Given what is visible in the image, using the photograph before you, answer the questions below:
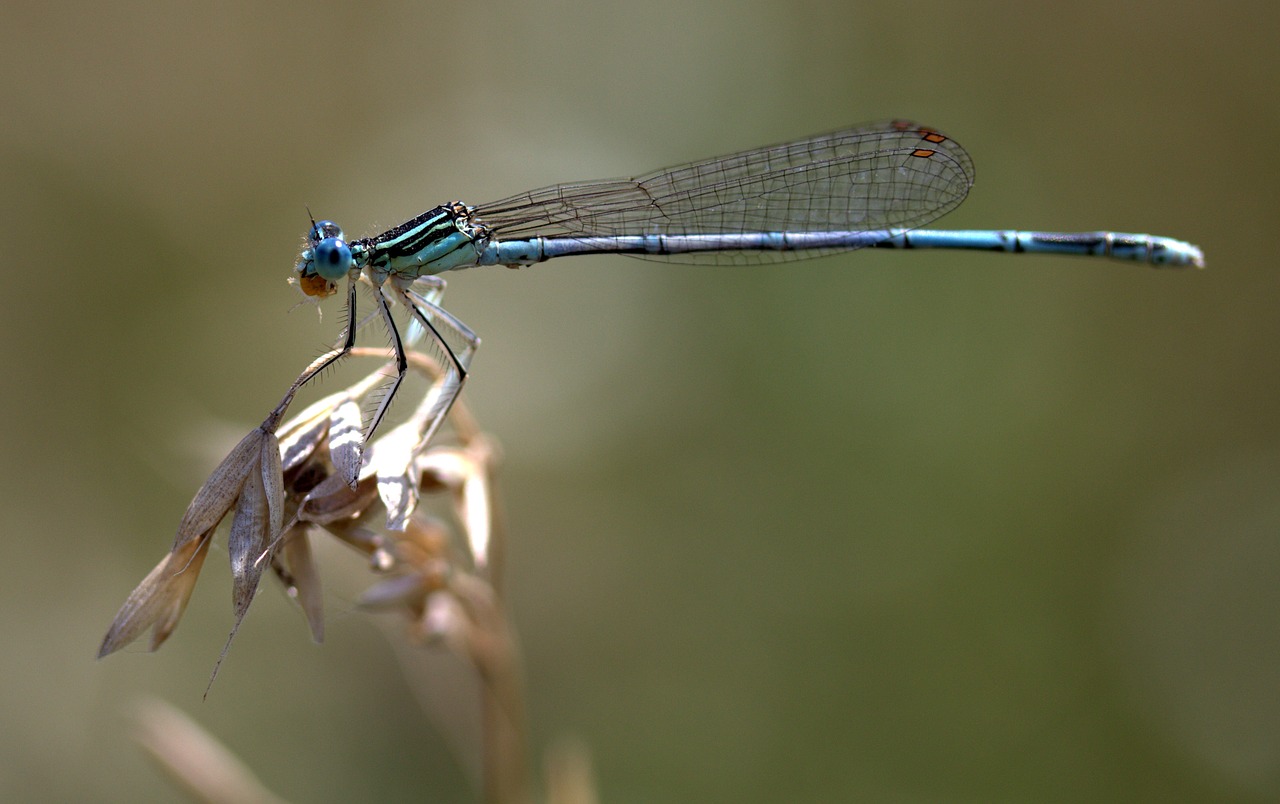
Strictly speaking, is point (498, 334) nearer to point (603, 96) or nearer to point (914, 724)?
point (603, 96)

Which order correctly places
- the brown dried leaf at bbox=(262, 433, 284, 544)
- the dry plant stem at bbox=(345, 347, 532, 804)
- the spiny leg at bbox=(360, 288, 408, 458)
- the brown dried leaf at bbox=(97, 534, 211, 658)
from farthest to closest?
the spiny leg at bbox=(360, 288, 408, 458) < the dry plant stem at bbox=(345, 347, 532, 804) < the brown dried leaf at bbox=(262, 433, 284, 544) < the brown dried leaf at bbox=(97, 534, 211, 658)

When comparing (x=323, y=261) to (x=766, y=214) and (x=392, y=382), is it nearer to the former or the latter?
(x=392, y=382)

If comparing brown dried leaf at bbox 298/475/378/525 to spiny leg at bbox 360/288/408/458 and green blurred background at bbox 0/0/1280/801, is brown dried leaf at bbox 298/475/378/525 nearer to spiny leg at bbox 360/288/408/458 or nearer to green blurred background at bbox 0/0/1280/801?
spiny leg at bbox 360/288/408/458

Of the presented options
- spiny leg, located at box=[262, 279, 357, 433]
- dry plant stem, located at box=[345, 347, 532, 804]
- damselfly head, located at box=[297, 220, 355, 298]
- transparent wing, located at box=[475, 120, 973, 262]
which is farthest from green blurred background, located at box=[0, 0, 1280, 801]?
dry plant stem, located at box=[345, 347, 532, 804]

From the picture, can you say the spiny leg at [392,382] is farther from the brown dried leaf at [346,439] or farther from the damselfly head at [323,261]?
the damselfly head at [323,261]

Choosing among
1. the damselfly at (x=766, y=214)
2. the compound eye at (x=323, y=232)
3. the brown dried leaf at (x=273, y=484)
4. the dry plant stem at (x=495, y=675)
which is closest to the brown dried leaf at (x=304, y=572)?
the brown dried leaf at (x=273, y=484)
